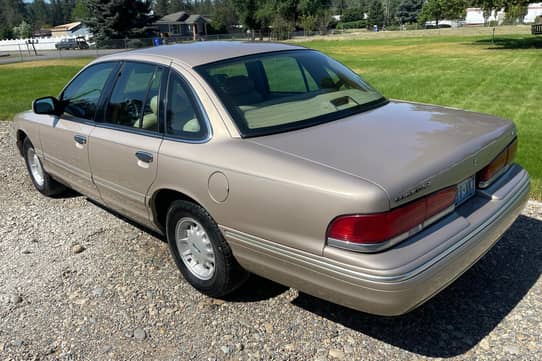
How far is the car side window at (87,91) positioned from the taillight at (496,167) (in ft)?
9.82

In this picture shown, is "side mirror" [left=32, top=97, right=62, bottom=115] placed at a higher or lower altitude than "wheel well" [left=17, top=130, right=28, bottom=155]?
higher

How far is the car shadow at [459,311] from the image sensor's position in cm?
286

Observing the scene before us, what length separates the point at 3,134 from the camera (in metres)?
9.12

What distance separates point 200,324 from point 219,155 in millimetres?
Answer: 1148

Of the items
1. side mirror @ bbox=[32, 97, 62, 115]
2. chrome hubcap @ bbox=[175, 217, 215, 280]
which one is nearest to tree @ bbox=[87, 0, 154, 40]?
side mirror @ bbox=[32, 97, 62, 115]

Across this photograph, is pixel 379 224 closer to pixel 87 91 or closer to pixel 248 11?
pixel 87 91

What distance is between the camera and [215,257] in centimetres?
311

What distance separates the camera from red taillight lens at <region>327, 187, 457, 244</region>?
2297 millimetres

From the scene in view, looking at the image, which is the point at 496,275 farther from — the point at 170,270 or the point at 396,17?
the point at 396,17

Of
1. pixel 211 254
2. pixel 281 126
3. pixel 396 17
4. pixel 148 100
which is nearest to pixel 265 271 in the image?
pixel 211 254

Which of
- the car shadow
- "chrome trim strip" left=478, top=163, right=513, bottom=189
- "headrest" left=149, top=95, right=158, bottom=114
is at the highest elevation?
"headrest" left=149, top=95, right=158, bottom=114

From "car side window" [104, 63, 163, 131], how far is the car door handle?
0.63ft

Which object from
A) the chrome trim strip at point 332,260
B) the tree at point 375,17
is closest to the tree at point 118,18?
the chrome trim strip at point 332,260

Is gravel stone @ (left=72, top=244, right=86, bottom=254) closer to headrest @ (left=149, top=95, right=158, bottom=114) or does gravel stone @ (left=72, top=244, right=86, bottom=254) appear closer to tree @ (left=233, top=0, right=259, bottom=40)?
headrest @ (left=149, top=95, right=158, bottom=114)
